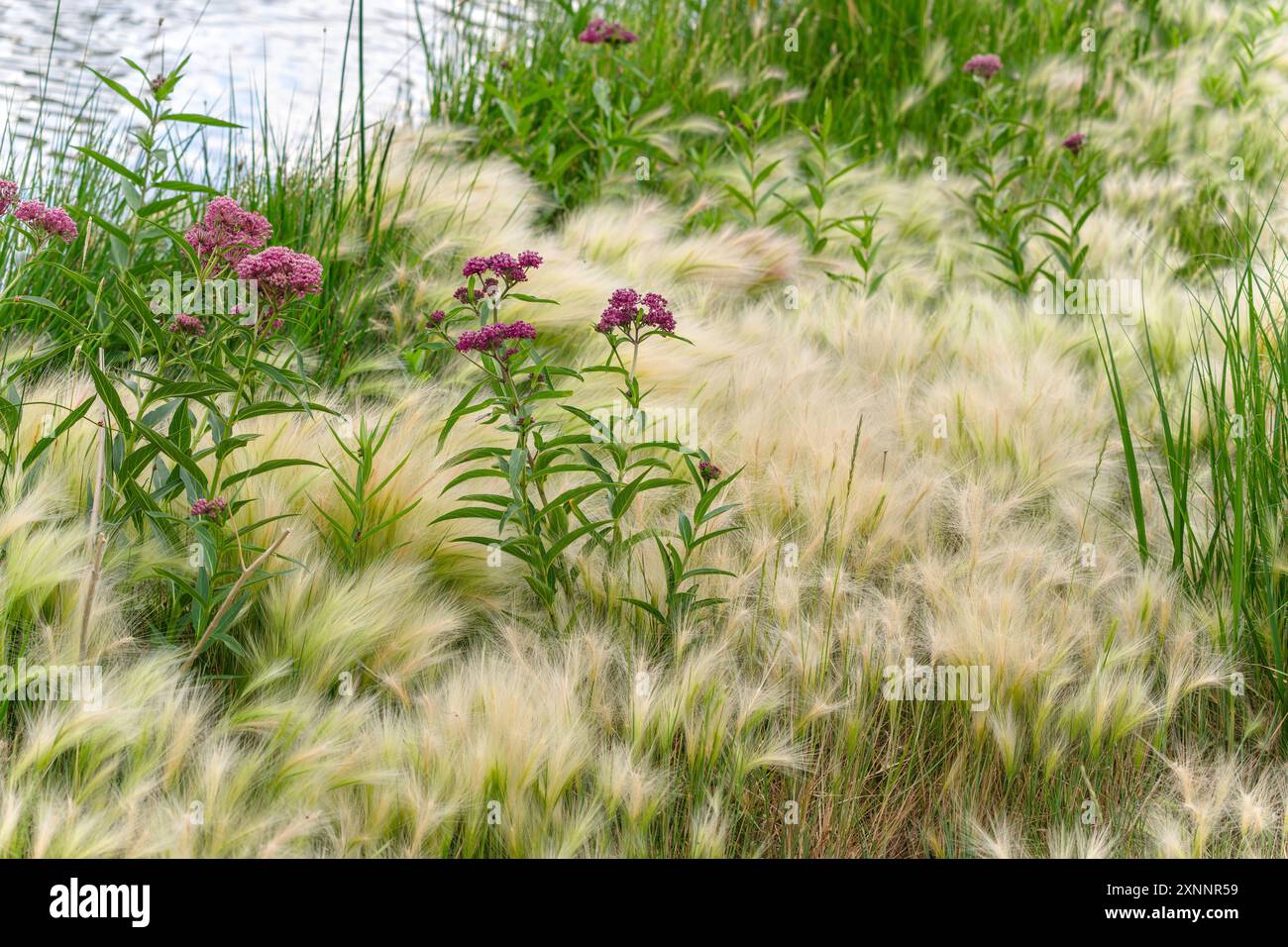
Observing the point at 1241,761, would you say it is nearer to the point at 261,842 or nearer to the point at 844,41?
the point at 261,842

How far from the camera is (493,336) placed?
1721 mm

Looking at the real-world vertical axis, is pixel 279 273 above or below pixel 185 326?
above

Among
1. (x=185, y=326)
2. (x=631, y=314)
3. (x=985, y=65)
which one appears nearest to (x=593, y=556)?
(x=631, y=314)

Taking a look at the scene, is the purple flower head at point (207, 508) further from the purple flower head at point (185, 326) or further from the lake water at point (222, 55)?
the lake water at point (222, 55)

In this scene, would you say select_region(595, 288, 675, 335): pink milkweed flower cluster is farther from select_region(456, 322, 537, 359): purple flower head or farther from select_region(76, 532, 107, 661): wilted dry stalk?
select_region(76, 532, 107, 661): wilted dry stalk

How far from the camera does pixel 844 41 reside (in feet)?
15.1

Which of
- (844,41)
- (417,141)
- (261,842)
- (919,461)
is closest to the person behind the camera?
(261,842)

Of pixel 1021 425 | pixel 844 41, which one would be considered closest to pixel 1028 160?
pixel 844 41

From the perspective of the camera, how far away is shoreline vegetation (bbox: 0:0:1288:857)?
149 centimetres

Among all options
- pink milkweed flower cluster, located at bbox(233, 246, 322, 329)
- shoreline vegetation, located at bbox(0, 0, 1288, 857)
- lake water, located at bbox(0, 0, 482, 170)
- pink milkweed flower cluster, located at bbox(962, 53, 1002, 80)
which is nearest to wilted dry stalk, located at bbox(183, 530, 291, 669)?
shoreline vegetation, located at bbox(0, 0, 1288, 857)

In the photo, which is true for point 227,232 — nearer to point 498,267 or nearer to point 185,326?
point 185,326

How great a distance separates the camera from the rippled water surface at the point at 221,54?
3.33 m

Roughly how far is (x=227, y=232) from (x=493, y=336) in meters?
0.42
